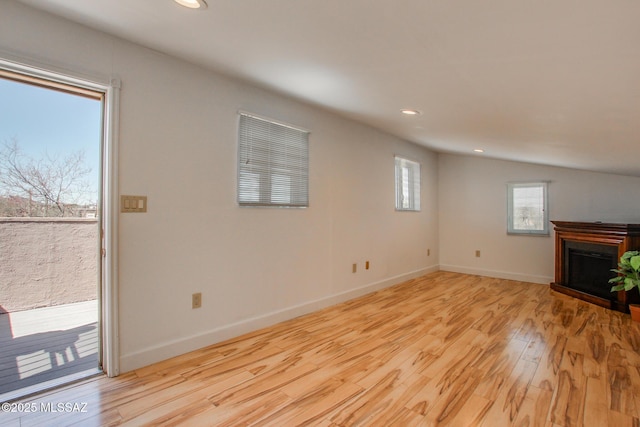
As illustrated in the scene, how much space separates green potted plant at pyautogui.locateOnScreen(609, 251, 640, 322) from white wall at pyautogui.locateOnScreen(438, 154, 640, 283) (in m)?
1.35

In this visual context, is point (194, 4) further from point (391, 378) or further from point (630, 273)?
point (630, 273)

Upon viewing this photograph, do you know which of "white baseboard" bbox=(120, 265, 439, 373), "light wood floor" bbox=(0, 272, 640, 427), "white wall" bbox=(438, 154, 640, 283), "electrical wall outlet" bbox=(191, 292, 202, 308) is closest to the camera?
"light wood floor" bbox=(0, 272, 640, 427)

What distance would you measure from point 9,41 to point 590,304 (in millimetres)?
5781

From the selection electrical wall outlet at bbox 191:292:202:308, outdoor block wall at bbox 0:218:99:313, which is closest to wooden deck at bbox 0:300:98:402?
outdoor block wall at bbox 0:218:99:313

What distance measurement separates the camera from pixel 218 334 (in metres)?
2.56

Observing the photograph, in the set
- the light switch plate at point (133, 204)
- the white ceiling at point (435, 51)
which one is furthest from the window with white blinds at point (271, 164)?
the light switch plate at point (133, 204)

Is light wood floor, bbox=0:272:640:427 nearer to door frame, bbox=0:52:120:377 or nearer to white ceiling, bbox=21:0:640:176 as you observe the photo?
door frame, bbox=0:52:120:377

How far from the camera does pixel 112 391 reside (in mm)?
1864

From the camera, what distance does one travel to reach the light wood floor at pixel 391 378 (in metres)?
1.66

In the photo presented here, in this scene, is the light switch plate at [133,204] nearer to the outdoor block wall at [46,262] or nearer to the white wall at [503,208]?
the outdoor block wall at [46,262]

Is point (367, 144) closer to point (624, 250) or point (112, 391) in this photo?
point (624, 250)

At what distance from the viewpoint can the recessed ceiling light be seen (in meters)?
1.56

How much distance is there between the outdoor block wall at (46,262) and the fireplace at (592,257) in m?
5.83

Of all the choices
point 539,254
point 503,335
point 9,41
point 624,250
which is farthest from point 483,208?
point 9,41
